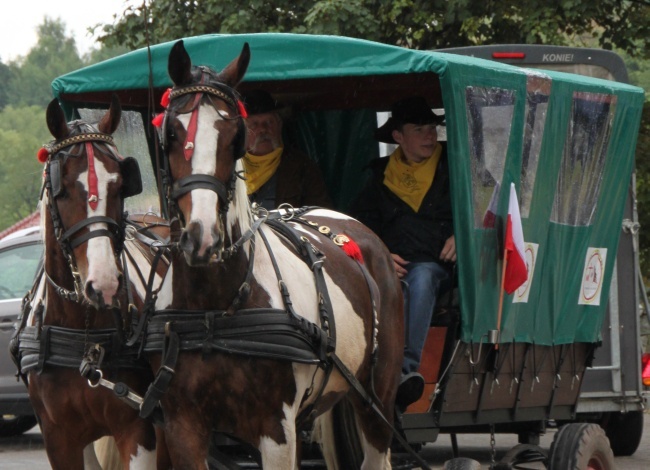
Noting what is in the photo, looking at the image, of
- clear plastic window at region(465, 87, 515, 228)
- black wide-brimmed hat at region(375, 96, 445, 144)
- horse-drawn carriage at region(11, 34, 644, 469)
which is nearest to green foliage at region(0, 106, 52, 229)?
horse-drawn carriage at region(11, 34, 644, 469)

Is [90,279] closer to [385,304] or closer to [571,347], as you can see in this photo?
[385,304]

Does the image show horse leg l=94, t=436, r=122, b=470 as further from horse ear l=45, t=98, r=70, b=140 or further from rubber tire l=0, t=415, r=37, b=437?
rubber tire l=0, t=415, r=37, b=437

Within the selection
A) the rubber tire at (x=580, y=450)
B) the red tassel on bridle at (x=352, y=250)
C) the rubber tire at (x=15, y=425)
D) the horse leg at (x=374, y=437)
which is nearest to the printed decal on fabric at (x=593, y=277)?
the rubber tire at (x=580, y=450)

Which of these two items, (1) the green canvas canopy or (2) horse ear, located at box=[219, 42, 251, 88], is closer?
(2) horse ear, located at box=[219, 42, 251, 88]

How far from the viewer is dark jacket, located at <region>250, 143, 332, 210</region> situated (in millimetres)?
7434

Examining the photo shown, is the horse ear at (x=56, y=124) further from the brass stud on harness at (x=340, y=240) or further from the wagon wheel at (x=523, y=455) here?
the wagon wheel at (x=523, y=455)

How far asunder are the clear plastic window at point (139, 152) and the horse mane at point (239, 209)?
235 cm

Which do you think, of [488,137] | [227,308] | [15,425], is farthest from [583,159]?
[15,425]

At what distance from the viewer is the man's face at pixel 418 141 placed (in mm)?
7348

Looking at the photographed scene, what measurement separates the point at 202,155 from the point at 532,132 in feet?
8.91

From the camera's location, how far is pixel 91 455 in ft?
20.5

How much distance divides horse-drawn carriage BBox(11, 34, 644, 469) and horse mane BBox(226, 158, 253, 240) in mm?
21

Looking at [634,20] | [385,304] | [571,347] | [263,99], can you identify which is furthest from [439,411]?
[634,20]

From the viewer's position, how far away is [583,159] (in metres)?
7.86
